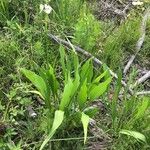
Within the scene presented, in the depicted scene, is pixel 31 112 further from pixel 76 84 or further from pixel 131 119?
pixel 131 119

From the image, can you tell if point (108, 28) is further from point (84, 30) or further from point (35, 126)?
point (35, 126)

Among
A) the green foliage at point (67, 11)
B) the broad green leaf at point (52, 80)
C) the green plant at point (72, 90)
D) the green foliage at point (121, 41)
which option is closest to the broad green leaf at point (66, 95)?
the green plant at point (72, 90)

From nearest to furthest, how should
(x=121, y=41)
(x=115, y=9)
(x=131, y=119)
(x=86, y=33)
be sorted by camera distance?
(x=131, y=119) → (x=86, y=33) → (x=121, y=41) → (x=115, y=9)

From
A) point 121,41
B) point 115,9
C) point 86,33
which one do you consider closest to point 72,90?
point 86,33

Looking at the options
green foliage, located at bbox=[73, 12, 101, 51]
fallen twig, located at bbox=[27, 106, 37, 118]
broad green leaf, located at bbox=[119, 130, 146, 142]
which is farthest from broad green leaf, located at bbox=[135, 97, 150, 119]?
green foliage, located at bbox=[73, 12, 101, 51]

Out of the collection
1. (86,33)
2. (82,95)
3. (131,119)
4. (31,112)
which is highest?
(86,33)

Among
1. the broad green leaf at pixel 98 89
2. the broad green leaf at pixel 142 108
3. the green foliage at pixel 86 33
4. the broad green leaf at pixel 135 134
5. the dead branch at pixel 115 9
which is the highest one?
the dead branch at pixel 115 9

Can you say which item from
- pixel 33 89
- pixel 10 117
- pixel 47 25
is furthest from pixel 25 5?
pixel 10 117

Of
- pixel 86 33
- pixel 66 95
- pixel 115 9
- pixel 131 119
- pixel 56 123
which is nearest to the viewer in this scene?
pixel 56 123

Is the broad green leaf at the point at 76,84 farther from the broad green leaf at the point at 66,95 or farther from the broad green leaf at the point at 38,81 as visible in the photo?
the broad green leaf at the point at 38,81
